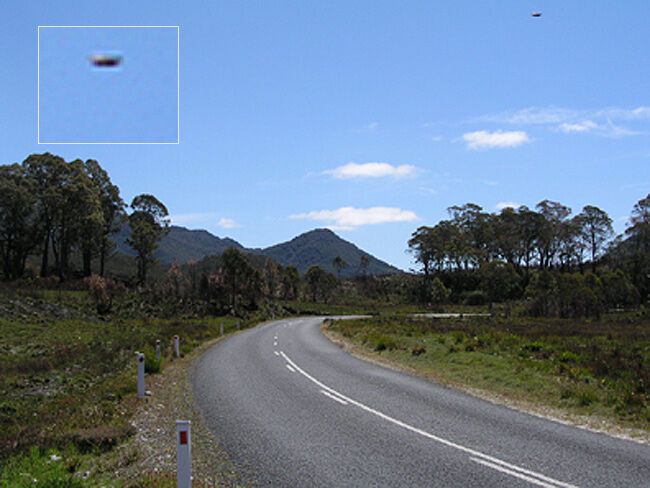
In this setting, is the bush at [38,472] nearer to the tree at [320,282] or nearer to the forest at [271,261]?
the forest at [271,261]

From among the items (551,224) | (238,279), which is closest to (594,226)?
(551,224)

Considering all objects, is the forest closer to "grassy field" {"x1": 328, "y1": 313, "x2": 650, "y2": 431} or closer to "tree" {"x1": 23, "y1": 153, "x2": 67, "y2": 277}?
"tree" {"x1": 23, "y1": 153, "x2": 67, "y2": 277}

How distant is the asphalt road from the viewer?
24.8 feet

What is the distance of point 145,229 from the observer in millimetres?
76938

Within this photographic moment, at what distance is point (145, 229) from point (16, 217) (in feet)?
51.7

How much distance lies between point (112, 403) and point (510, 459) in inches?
358

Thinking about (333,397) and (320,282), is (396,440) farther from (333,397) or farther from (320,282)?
(320,282)

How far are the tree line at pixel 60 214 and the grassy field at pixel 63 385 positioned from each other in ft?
72.3

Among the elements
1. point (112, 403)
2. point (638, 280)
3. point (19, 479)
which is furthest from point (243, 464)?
point (638, 280)

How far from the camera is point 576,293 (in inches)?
2312

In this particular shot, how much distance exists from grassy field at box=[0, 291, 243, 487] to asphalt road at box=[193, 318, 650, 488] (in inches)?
83.4

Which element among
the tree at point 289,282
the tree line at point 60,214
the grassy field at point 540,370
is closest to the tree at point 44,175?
the tree line at point 60,214

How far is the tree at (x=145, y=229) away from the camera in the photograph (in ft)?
250

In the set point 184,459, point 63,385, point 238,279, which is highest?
point 238,279
